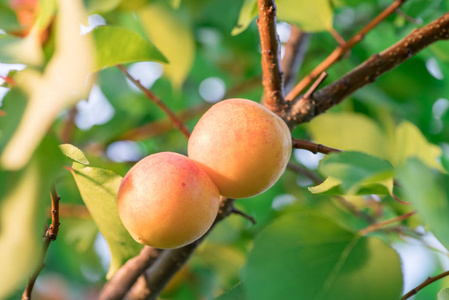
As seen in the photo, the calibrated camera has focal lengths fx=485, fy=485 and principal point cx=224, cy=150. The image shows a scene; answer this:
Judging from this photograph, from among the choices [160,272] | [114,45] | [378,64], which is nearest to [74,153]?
[114,45]

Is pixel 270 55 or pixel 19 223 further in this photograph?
pixel 270 55

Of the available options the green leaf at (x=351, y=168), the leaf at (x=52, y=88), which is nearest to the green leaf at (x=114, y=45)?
the leaf at (x=52, y=88)

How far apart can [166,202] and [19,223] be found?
164 millimetres

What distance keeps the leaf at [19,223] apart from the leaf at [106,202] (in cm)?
20

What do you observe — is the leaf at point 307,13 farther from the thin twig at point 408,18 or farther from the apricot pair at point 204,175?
the apricot pair at point 204,175

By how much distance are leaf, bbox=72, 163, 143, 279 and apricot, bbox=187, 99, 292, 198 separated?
10 cm

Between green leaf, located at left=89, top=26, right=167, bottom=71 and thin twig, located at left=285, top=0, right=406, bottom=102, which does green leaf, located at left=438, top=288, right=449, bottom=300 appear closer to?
thin twig, located at left=285, top=0, right=406, bottom=102

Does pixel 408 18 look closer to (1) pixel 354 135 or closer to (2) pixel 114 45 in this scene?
(1) pixel 354 135

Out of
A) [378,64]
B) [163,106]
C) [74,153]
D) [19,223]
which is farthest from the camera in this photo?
[163,106]

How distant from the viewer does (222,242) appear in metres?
1.37

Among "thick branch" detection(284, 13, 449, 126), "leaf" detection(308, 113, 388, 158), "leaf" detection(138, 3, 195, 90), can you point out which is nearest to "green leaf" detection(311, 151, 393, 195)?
"thick branch" detection(284, 13, 449, 126)

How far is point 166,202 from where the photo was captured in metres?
0.48

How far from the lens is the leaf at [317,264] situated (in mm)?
481

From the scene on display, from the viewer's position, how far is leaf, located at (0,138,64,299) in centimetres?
34
